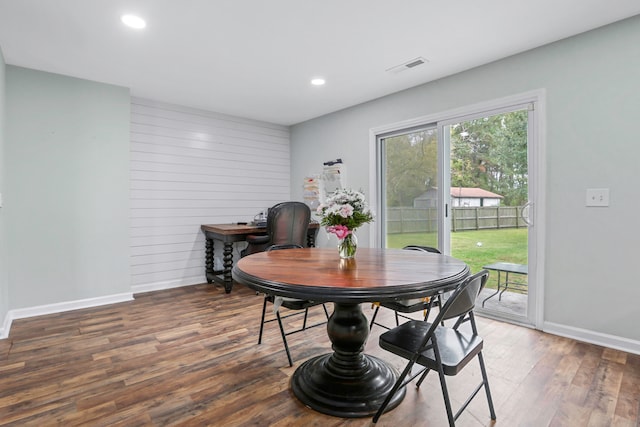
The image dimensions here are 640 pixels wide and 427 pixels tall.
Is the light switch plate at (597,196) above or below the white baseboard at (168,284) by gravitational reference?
above

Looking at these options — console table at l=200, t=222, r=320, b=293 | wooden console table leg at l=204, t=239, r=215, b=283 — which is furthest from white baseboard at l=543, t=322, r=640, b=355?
wooden console table leg at l=204, t=239, r=215, b=283

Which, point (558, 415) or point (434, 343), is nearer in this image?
point (434, 343)

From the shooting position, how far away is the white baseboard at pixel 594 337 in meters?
2.41

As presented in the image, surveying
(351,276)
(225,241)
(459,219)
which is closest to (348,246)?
(351,276)

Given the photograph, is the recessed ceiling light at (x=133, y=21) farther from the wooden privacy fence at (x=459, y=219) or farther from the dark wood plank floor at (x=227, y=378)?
the wooden privacy fence at (x=459, y=219)

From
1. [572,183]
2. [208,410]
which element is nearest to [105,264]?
[208,410]

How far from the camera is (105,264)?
3.65m

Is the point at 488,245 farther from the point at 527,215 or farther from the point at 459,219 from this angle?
the point at 527,215

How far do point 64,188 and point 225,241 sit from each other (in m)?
1.72

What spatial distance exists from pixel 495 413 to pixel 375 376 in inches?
25.1

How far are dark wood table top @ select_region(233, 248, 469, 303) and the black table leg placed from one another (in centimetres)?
34

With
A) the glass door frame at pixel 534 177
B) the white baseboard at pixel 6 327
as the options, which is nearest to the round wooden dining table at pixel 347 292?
the glass door frame at pixel 534 177

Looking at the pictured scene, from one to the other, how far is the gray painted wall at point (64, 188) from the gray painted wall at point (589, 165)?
4.05 m

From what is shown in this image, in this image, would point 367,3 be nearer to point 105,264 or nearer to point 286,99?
point 286,99
